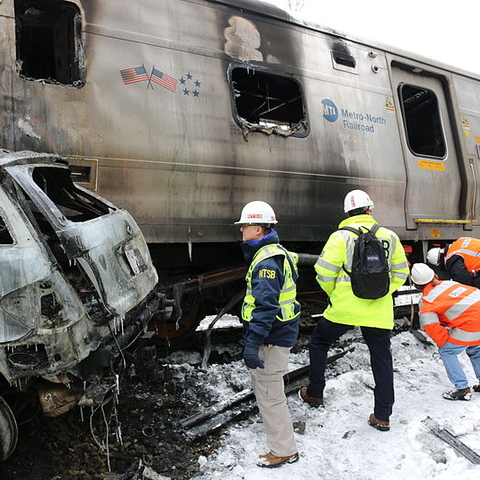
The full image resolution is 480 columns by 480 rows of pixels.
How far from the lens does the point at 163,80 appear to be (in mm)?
3959

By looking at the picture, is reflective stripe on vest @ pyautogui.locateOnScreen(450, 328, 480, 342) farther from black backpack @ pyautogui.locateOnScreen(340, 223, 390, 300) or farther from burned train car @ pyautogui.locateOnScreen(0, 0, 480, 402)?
burned train car @ pyautogui.locateOnScreen(0, 0, 480, 402)

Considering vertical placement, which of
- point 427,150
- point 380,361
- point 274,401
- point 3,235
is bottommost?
point 274,401

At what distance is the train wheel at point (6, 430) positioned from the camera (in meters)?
2.48

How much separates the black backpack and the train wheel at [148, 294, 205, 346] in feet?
6.64

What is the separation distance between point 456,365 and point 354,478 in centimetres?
168

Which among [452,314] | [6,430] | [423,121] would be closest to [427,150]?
[423,121]

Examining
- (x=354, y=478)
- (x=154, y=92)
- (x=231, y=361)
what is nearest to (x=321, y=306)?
(x=231, y=361)

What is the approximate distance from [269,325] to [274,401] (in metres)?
0.60

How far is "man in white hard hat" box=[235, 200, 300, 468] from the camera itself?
289 cm

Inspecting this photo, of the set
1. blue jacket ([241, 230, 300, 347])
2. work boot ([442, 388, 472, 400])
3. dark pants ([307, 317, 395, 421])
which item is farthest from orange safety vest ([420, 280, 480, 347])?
blue jacket ([241, 230, 300, 347])

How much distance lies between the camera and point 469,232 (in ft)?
20.5

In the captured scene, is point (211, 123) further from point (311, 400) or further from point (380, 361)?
point (311, 400)

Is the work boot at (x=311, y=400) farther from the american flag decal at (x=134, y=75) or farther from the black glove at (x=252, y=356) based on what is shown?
the american flag decal at (x=134, y=75)

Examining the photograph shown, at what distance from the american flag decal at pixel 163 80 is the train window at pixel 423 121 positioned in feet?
11.5
